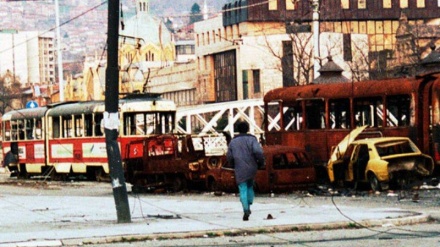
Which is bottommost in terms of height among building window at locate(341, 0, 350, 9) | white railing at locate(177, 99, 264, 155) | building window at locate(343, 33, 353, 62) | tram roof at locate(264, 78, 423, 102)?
white railing at locate(177, 99, 264, 155)

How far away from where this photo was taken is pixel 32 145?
5753 centimetres

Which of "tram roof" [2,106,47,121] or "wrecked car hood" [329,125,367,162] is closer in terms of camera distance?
"wrecked car hood" [329,125,367,162]

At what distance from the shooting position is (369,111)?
1587 inches

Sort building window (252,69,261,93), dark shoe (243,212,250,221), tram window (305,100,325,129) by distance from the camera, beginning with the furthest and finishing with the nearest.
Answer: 1. building window (252,69,261,93)
2. tram window (305,100,325,129)
3. dark shoe (243,212,250,221)

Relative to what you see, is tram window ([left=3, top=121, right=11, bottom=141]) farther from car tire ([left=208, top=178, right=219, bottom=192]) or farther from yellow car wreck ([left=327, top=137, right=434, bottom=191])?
yellow car wreck ([left=327, top=137, right=434, bottom=191])

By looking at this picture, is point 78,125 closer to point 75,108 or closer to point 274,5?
point 75,108

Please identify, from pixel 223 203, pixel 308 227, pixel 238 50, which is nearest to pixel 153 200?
pixel 223 203

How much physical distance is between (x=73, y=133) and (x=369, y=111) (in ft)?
53.3

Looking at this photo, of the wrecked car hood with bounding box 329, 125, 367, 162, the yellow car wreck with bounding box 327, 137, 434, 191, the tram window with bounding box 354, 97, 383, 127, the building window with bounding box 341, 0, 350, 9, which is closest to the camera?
the yellow car wreck with bounding box 327, 137, 434, 191

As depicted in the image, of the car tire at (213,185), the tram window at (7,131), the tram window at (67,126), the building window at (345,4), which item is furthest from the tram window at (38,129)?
the building window at (345,4)

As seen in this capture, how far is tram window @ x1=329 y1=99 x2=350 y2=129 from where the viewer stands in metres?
40.9

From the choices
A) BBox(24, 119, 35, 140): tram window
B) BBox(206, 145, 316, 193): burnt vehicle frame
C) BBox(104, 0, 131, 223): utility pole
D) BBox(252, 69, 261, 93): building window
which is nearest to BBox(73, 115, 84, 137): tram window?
BBox(24, 119, 35, 140): tram window

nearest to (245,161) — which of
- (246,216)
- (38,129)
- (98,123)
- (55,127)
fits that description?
(246,216)

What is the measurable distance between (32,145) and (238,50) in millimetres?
82622
